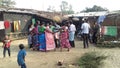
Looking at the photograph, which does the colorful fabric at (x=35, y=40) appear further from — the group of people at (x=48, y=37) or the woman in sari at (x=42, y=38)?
the woman in sari at (x=42, y=38)

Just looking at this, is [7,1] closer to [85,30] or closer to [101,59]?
[85,30]

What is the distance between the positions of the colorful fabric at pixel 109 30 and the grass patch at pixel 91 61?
5.09m

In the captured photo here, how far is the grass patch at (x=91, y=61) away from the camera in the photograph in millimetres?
9908

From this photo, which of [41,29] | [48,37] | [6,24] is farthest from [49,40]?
[6,24]

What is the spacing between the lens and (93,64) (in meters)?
9.89

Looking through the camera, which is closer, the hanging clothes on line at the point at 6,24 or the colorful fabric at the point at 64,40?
the colorful fabric at the point at 64,40

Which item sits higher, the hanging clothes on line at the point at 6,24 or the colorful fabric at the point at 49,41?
the hanging clothes on line at the point at 6,24

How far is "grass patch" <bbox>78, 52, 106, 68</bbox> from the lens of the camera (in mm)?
Result: 9908

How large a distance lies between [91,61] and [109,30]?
20.7 feet

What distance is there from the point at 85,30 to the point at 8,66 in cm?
546

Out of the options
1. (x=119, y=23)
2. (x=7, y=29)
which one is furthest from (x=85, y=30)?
(x=7, y=29)

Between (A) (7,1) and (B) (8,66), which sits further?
(A) (7,1)

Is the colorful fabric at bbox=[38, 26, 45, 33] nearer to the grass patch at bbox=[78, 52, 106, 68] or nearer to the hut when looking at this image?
the grass patch at bbox=[78, 52, 106, 68]

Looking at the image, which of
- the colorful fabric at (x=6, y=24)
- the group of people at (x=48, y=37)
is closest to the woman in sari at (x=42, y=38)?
the group of people at (x=48, y=37)
